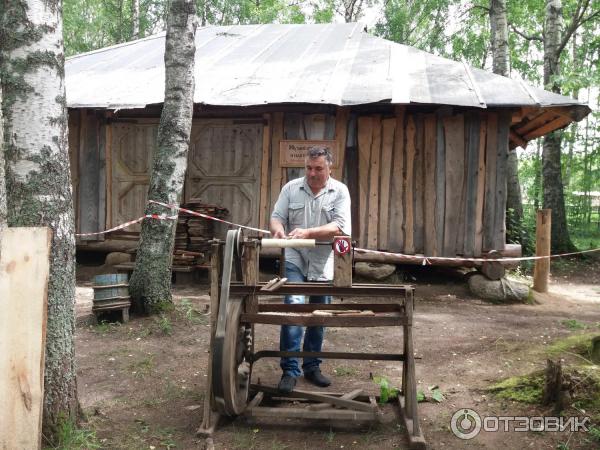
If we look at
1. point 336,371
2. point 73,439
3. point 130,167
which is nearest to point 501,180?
point 336,371

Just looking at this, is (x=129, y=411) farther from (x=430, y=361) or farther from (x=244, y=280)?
(x=430, y=361)

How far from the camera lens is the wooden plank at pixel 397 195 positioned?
27.2 ft

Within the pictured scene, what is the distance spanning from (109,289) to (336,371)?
2775 millimetres

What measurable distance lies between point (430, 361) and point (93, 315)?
12.4ft

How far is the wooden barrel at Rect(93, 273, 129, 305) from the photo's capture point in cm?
583

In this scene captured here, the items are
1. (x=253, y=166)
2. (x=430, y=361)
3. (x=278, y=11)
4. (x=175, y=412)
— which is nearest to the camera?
(x=175, y=412)

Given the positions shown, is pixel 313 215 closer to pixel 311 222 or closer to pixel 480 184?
pixel 311 222

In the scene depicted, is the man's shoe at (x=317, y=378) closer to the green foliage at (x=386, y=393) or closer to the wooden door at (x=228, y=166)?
the green foliage at (x=386, y=393)

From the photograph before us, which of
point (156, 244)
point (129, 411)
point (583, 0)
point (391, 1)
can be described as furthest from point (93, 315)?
point (391, 1)

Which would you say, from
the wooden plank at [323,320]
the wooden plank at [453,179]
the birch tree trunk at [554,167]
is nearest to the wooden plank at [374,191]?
the wooden plank at [453,179]

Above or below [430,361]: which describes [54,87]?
above

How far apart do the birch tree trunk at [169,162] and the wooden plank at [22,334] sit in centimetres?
380

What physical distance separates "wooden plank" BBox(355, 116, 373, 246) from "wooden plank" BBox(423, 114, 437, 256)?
2.86 feet

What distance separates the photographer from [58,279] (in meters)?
3.07
